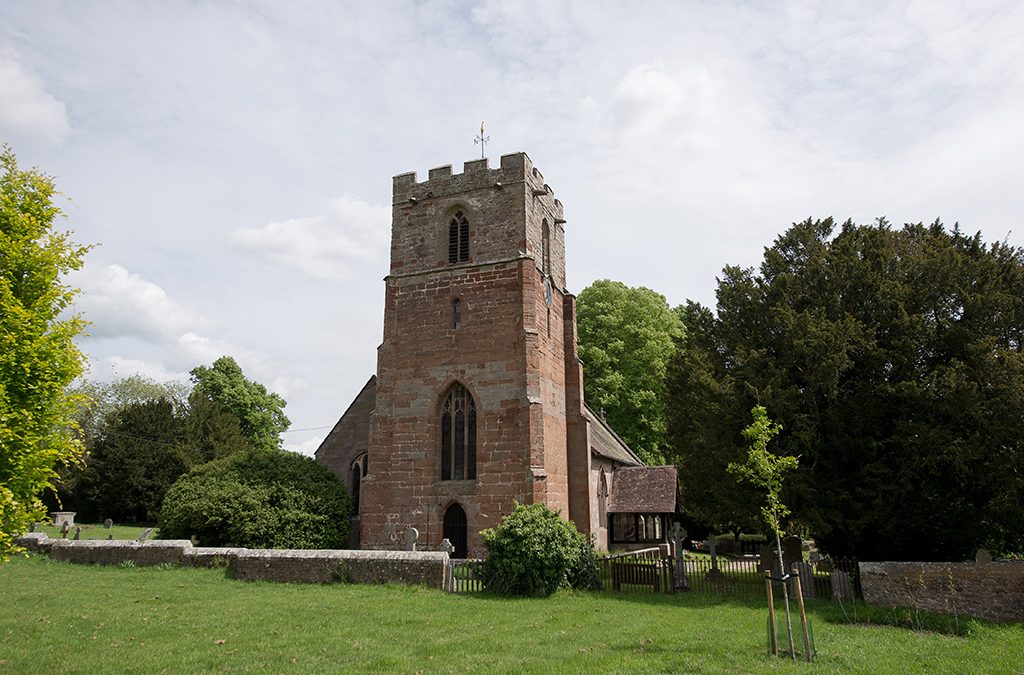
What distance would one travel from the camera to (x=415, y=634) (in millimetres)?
11922

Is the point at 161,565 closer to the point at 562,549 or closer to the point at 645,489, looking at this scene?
the point at 562,549

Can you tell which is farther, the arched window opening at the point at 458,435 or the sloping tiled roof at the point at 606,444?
the sloping tiled roof at the point at 606,444

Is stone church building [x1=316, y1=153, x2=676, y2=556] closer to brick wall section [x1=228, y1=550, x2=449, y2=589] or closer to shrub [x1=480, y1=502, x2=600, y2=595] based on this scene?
shrub [x1=480, y1=502, x2=600, y2=595]

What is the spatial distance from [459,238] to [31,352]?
683 inches

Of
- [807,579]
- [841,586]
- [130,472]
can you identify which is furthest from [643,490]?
[130,472]

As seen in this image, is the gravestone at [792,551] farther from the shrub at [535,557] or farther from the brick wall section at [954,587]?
the shrub at [535,557]

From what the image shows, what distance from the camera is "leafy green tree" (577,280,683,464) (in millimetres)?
39625

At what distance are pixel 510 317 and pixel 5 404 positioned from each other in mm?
16201

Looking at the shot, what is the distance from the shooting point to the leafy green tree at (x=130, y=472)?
4244cm

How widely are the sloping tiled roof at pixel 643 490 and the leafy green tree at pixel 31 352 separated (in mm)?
23995

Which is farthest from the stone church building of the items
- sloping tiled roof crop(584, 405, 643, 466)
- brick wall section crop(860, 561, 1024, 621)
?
brick wall section crop(860, 561, 1024, 621)

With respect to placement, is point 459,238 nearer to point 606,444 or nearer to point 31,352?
point 606,444

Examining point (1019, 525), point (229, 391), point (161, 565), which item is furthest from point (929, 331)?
point (229, 391)

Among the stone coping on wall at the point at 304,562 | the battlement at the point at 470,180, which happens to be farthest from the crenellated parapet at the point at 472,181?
the stone coping on wall at the point at 304,562
